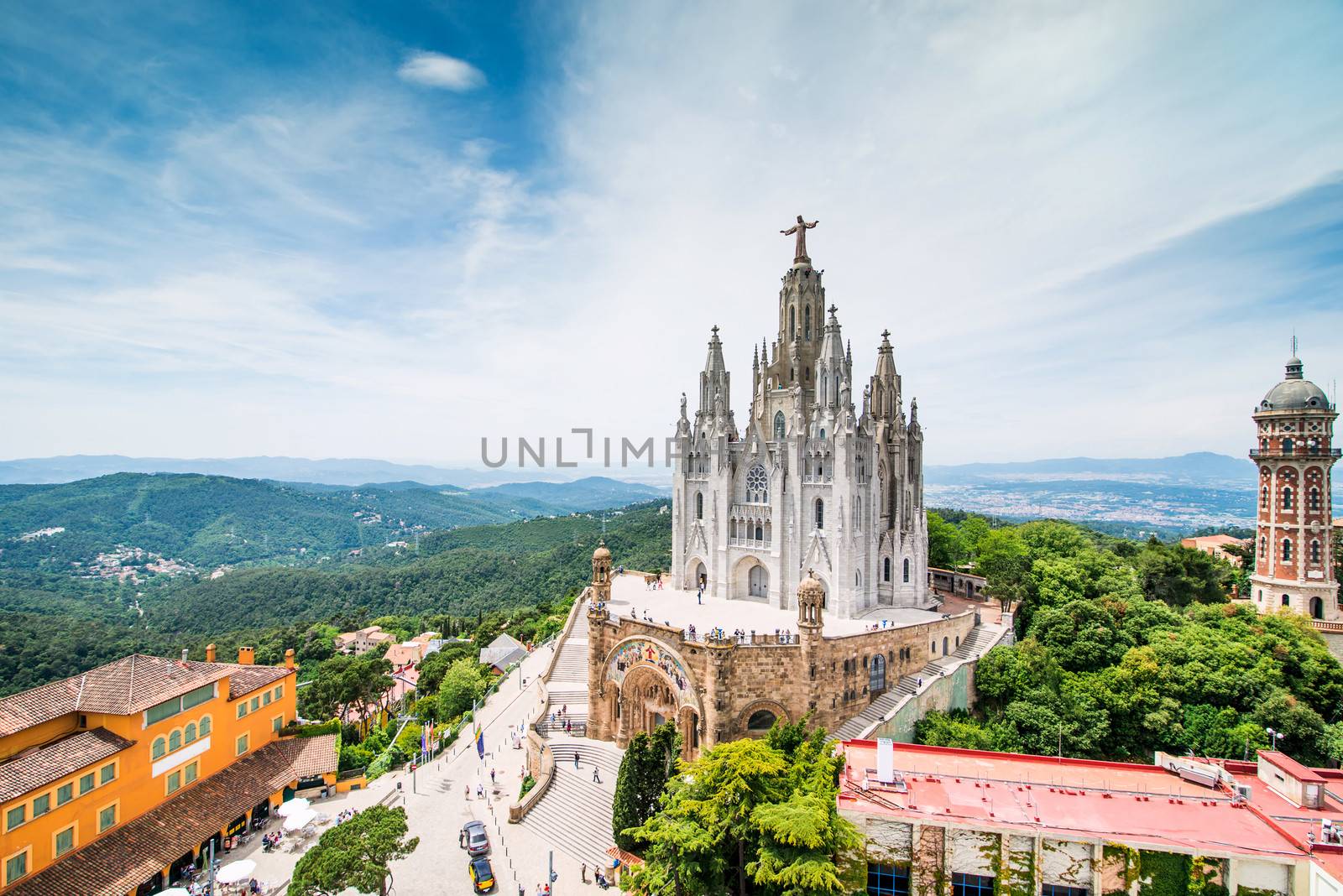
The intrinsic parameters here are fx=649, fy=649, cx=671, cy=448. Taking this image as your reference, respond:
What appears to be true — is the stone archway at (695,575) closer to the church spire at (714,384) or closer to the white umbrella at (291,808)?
the church spire at (714,384)

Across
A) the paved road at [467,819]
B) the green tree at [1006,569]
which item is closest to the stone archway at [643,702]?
the paved road at [467,819]

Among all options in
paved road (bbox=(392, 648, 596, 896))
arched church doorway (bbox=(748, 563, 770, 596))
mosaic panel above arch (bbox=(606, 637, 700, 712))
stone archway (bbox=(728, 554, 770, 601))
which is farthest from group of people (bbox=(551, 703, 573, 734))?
arched church doorway (bbox=(748, 563, 770, 596))

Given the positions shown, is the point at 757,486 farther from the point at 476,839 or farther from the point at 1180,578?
the point at 1180,578

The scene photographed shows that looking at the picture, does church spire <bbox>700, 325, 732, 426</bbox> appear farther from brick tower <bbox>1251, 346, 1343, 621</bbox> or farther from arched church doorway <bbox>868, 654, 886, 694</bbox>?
brick tower <bbox>1251, 346, 1343, 621</bbox>

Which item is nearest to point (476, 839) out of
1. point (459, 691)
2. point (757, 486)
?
point (459, 691)

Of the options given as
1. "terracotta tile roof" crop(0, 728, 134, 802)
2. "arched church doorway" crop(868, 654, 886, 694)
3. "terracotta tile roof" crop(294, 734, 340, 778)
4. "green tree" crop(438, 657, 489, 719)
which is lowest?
"green tree" crop(438, 657, 489, 719)

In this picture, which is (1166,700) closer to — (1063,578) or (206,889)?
(1063,578)
